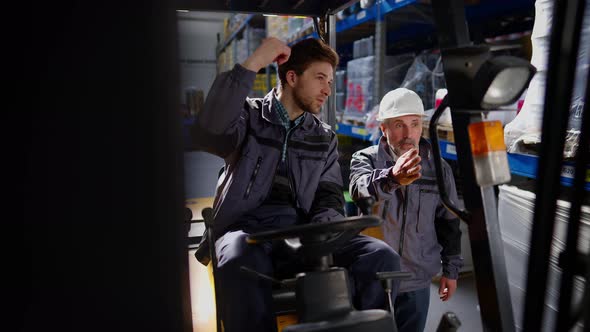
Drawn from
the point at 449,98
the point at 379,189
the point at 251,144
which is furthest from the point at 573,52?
the point at 251,144

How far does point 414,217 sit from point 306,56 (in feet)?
3.17

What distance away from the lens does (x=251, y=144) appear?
204 cm

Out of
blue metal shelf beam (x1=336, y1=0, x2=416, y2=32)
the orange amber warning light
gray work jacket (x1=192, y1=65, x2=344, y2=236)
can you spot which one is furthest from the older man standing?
blue metal shelf beam (x1=336, y1=0, x2=416, y2=32)

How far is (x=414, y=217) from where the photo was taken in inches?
84.4

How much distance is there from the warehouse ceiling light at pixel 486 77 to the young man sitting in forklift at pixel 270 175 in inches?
33.7

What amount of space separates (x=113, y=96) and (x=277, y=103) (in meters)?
1.57

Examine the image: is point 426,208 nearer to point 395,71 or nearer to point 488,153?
point 488,153

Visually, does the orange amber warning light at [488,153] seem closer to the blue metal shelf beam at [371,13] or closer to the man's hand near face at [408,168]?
the man's hand near face at [408,168]

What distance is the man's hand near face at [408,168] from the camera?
1783 mm

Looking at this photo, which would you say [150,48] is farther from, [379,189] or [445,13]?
[379,189]

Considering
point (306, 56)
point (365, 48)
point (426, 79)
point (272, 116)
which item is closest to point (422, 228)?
point (272, 116)

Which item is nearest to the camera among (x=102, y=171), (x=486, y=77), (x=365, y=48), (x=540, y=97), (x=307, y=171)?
(x=102, y=171)

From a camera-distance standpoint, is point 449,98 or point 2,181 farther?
point 449,98

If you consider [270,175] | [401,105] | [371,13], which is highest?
[371,13]
